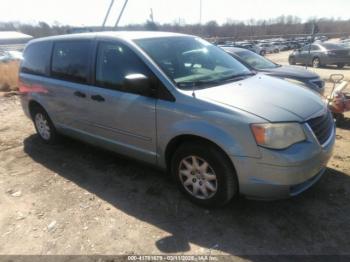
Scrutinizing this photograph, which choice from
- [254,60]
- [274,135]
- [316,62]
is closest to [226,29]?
[316,62]

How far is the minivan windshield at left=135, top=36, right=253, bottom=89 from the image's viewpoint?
3.52 meters

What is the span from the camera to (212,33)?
69312 mm

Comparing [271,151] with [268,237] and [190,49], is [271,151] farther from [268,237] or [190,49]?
[190,49]

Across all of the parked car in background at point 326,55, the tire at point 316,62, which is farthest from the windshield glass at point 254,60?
the tire at point 316,62

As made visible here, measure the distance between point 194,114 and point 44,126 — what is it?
134 inches

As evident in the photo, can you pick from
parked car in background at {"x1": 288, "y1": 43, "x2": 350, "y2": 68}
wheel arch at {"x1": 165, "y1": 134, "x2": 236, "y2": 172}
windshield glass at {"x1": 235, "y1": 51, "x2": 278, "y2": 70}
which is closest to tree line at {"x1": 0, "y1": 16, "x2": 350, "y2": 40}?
parked car in background at {"x1": 288, "y1": 43, "x2": 350, "y2": 68}

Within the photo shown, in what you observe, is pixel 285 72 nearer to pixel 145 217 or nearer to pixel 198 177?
pixel 198 177

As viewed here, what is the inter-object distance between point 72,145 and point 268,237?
377 cm

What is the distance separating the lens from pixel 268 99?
3199mm

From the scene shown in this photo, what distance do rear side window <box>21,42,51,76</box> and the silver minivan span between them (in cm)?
35

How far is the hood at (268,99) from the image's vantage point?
117 inches

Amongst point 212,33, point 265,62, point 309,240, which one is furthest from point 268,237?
point 212,33

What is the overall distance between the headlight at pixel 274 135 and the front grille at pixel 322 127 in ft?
1.11

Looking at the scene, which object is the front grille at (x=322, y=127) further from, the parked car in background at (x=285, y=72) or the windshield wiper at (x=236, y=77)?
the parked car in background at (x=285, y=72)
